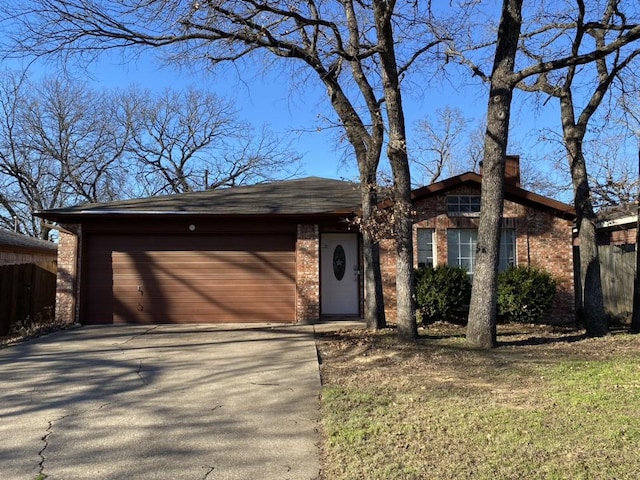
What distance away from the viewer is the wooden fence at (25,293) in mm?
11938

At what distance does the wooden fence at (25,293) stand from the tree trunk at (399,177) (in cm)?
888

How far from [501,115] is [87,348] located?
27.5ft

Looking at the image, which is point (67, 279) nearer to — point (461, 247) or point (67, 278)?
point (67, 278)

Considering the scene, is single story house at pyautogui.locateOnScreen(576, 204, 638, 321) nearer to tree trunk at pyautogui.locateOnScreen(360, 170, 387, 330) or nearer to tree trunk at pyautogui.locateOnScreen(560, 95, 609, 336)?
tree trunk at pyautogui.locateOnScreen(560, 95, 609, 336)

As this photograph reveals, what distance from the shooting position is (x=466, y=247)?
1296cm

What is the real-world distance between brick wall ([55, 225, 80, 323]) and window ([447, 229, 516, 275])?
29.8 feet

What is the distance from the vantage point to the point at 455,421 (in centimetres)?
505

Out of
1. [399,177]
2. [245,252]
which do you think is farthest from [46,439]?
[245,252]

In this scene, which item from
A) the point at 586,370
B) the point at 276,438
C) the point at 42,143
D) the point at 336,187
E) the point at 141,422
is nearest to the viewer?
the point at 276,438

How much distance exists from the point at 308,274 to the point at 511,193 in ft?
17.5

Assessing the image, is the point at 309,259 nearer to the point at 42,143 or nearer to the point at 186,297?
the point at 186,297

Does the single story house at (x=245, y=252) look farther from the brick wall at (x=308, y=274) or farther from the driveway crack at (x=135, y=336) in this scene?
the driveway crack at (x=135, y=336)

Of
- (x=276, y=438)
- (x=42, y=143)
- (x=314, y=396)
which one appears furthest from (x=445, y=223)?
(x=42, y=143)

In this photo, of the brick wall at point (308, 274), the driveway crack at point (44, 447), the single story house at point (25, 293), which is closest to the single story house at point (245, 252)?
the brick wall at point (308, 274)
